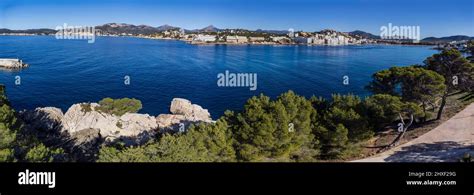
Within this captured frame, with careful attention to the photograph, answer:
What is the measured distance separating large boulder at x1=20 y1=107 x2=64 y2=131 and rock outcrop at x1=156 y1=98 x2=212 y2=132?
14.7 ft

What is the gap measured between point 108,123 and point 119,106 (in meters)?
1.44

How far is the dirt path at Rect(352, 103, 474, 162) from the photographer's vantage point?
651 centimetres

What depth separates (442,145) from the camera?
7414 mm

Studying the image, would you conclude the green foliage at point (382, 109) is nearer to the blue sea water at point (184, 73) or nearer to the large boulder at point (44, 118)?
the blue sea water at point (184, 73)

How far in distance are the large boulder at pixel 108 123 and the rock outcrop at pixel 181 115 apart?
485mm

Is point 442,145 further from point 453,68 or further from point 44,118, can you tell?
point 44,118

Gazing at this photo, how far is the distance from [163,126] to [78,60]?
22.2 ft

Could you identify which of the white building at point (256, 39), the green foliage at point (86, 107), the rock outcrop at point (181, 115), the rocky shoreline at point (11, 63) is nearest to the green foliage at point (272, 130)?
the rock outcrop at point (181, 115)

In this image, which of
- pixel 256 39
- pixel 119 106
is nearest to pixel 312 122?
pixel 256 39

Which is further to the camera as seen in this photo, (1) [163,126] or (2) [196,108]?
(2) [196,108]
